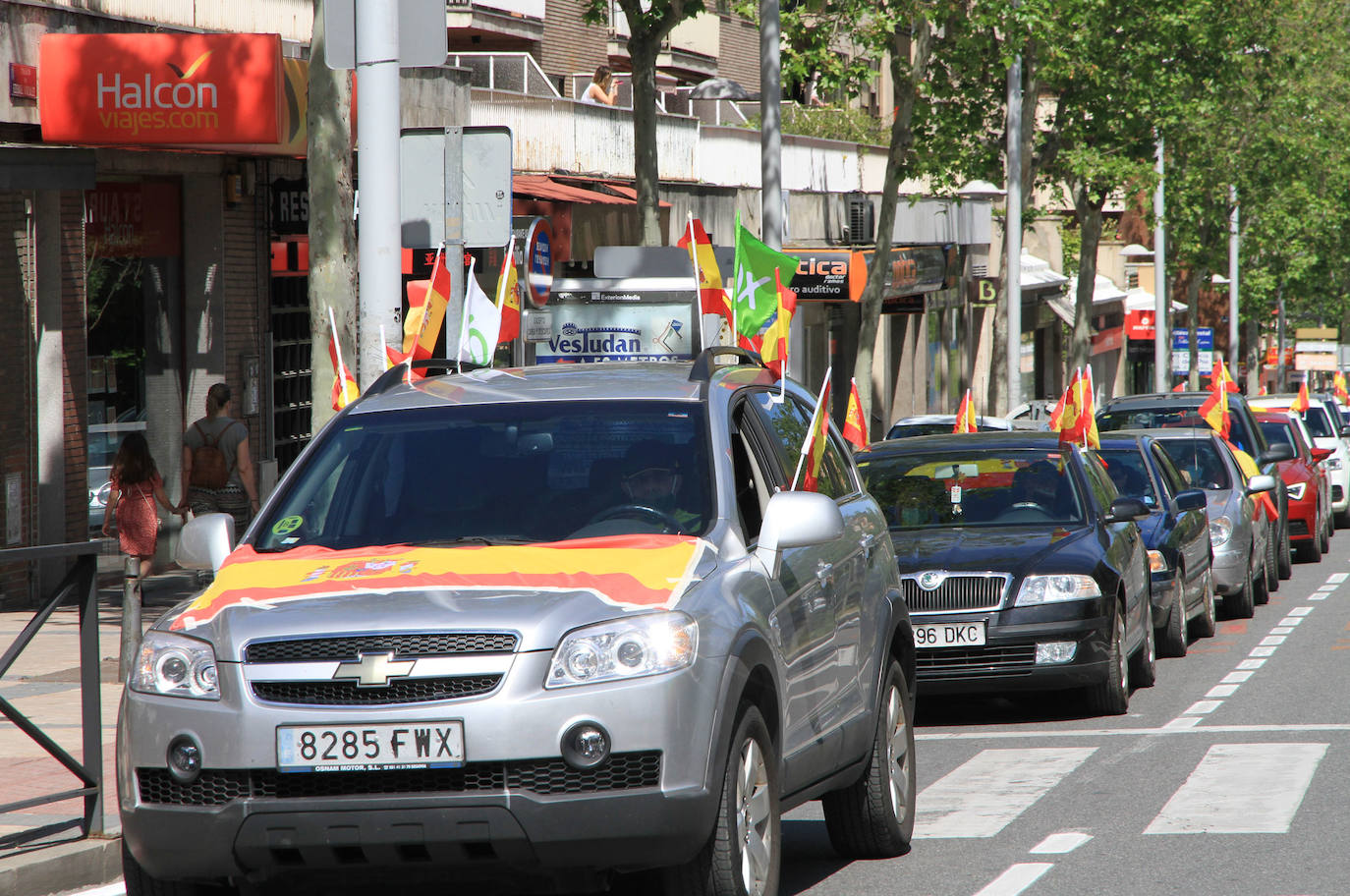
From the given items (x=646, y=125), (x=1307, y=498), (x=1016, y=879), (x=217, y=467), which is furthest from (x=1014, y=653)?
(x=1307, y=498)

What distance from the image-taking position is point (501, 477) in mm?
6395

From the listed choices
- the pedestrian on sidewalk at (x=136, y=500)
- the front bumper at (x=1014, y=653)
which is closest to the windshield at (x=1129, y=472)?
the front bumper at (x=1014, y=653)

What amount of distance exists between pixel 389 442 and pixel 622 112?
22.5 meters

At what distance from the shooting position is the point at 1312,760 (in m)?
9.66

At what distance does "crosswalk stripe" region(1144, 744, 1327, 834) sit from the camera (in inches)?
317

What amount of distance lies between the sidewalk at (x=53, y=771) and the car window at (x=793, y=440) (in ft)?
8.35

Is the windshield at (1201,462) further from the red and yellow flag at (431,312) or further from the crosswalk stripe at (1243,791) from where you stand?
the red and yellow flag at (431,312)

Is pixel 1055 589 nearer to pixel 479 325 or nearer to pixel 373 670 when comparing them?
pixel 479 325

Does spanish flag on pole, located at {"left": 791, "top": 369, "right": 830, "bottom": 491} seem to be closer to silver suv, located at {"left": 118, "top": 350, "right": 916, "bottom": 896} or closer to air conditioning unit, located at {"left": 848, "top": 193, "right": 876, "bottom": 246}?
silver suv, located at {"left": 118, "top": 350, "right": 916, "bottom": 896}

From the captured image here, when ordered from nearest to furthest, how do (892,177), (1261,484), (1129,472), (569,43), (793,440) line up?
(793,440), (1129,472), (1261,484), (892,177), (569,43)

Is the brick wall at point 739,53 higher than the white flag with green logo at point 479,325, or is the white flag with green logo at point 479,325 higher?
the brick wall at point 739,53

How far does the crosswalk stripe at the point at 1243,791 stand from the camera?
26.4 feet

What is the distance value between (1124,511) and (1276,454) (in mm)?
10448

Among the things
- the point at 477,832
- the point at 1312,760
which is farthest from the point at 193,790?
the point at 1312,760
